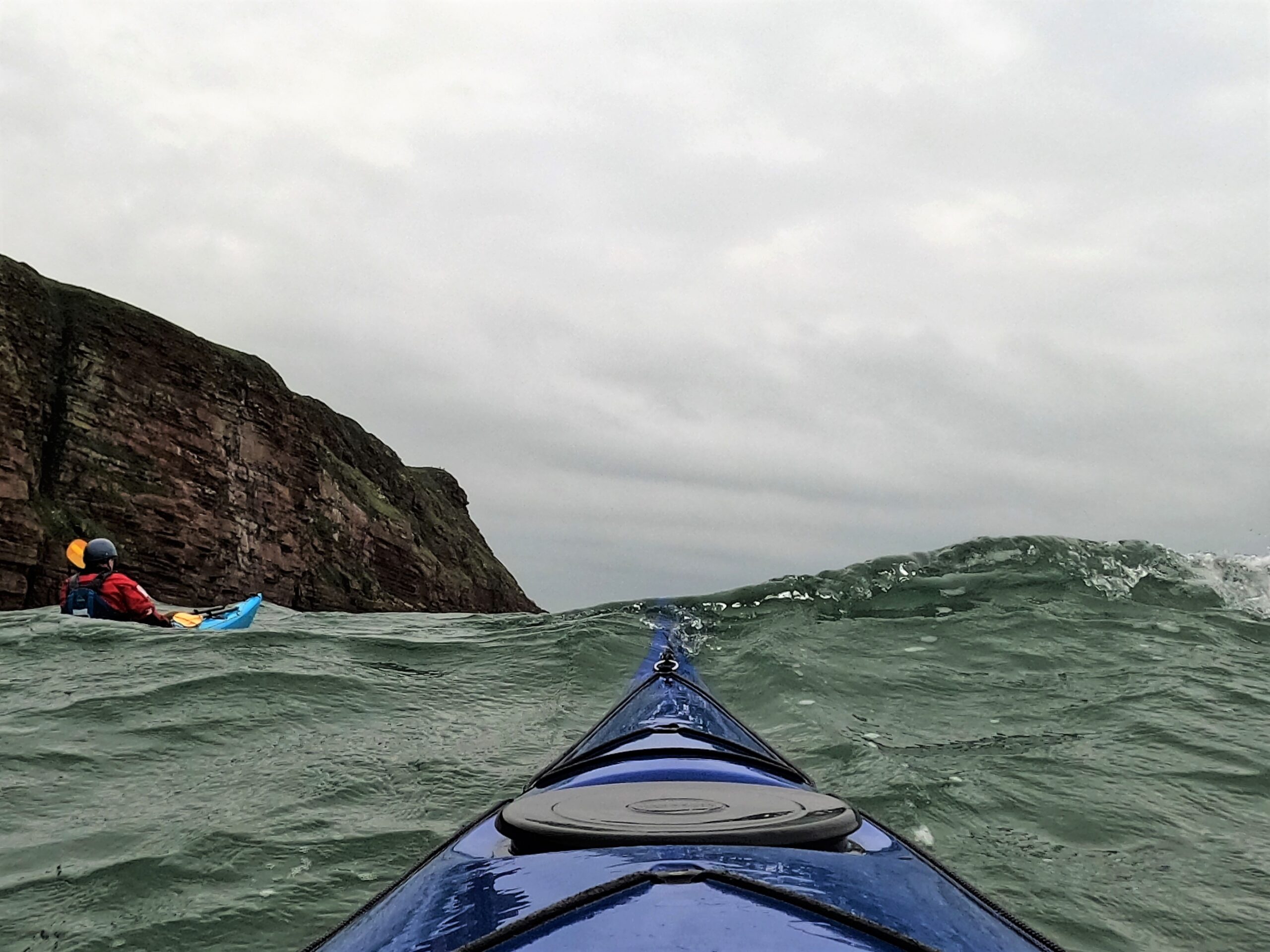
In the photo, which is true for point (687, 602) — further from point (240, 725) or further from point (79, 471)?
point (79, 471)

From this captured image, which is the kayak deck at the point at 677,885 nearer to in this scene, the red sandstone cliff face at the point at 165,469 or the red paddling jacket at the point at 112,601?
the red paddling jacket at the point at 112,601

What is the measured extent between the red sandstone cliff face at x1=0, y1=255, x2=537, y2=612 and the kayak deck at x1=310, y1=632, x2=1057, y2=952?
81.1 ft

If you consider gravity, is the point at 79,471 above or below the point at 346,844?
above

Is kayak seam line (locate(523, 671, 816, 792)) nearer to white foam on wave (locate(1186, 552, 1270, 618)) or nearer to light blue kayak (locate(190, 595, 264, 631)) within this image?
light blue kayak (locate(190, 595, 264, 631))

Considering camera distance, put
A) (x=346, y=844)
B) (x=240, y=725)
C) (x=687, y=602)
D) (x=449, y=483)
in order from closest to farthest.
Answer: (x=346, y=844) < (x=240, y=725) < (x=687, y=602) < (x=449, y=483)

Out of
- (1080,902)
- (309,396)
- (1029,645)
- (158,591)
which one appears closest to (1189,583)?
(1029,645)

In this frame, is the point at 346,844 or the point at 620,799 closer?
the point at 620,799

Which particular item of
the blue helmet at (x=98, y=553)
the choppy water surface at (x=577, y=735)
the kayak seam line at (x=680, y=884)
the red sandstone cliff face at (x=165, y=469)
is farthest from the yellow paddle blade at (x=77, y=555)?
the kayak seam line at (x=680, y=884)

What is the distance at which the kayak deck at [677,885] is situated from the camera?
52.7 inches

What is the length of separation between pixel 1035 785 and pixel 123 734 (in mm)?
5780

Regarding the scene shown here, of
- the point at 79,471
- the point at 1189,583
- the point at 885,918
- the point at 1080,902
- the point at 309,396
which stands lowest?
the point at 1080,902

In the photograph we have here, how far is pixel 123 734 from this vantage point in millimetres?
5422

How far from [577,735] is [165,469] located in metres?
25.5

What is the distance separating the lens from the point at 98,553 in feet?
35.6
